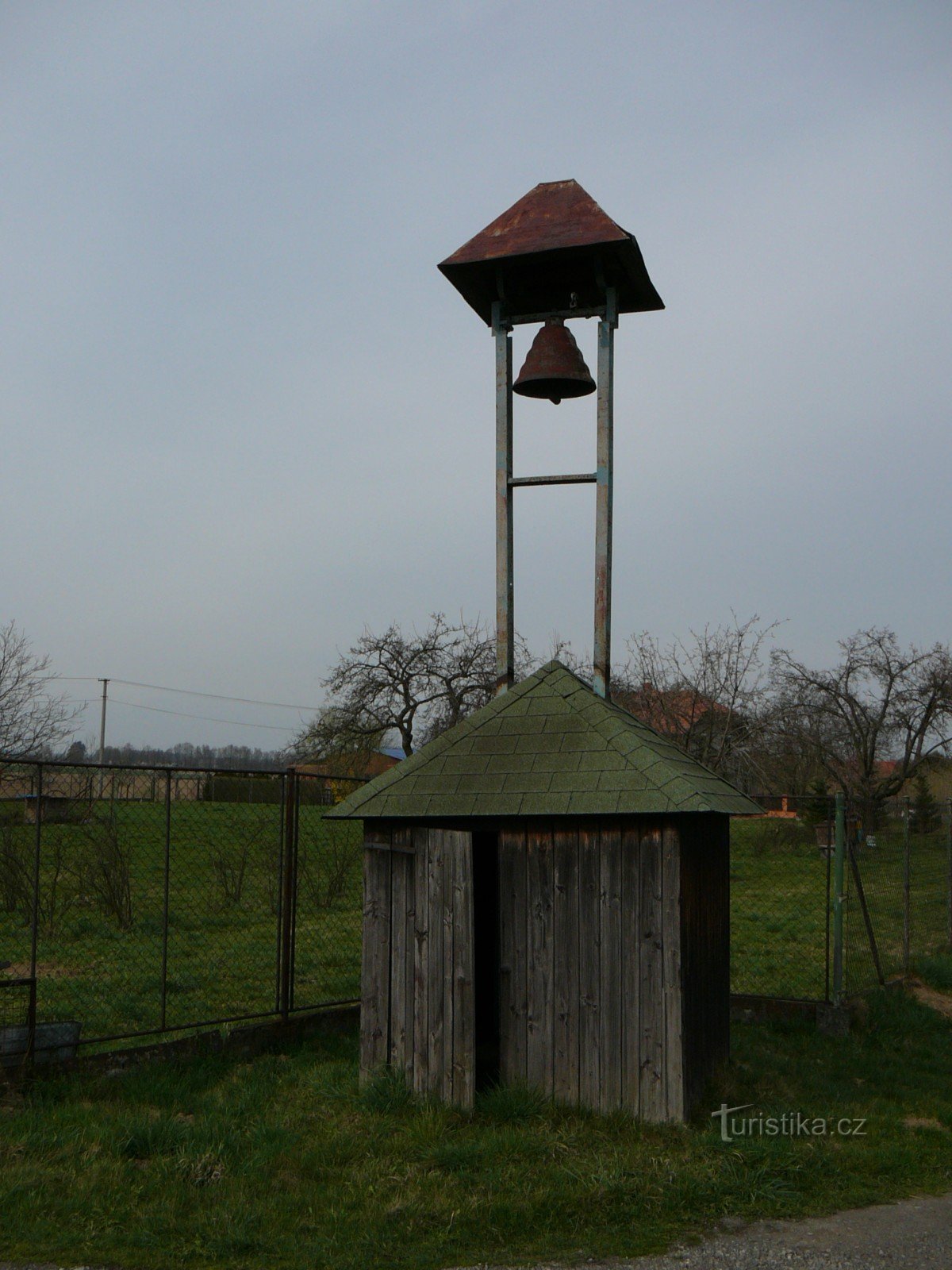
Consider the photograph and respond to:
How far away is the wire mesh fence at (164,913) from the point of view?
823 centimetres

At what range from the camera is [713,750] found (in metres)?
26.9

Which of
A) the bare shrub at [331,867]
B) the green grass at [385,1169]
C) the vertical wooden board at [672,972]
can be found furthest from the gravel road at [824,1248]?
the bare shrub at [331,867]

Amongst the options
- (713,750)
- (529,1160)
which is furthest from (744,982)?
(713,750)

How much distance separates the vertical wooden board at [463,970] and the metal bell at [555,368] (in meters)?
3.20

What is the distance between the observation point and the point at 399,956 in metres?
6.55

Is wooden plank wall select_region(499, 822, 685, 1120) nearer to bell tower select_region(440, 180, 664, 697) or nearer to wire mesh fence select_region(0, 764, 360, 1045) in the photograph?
bell tower select_region(440, 180, 664, 697)

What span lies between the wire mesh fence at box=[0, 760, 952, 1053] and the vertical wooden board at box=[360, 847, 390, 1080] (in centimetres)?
119

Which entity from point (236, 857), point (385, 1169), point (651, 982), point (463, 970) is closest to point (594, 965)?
point (651, 982)

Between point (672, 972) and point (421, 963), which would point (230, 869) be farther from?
point (672, 972)

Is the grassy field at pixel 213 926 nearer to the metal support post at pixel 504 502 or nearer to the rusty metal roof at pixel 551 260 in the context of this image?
the metal support post at pixel 504 502

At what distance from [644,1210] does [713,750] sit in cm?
2262

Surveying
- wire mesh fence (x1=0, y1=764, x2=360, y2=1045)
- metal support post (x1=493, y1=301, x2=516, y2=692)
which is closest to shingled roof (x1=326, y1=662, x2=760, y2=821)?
metal support post (x1=493, y1=301, x2=516, y2=692)

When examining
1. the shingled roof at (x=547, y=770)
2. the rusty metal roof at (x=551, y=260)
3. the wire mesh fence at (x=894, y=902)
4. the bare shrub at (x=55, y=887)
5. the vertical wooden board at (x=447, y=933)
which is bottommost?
the wire mesh fence at (x=894, y=902)

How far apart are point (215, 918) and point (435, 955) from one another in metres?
7.61
